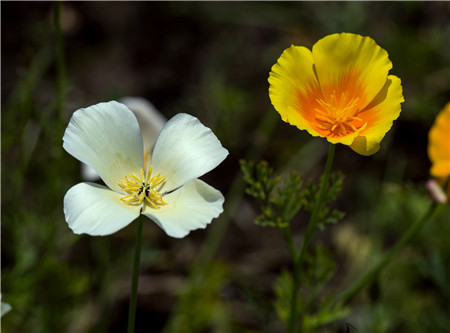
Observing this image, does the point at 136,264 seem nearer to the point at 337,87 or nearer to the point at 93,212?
the point at 93,212

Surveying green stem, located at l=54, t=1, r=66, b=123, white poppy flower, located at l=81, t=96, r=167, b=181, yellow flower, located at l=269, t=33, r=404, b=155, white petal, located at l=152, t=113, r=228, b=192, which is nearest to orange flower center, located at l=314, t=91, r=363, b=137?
yellow flower, located at l=269, t=33, r=404, b=155

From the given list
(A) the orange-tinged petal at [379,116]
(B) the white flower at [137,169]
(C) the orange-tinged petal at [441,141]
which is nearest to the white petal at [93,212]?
(B) the white flower at [137,169]

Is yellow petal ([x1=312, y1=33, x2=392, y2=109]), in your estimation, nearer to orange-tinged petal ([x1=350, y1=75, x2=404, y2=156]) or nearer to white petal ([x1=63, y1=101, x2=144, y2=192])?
orange-tinged petal ([x1=350, y1=75, x2=404, y2=156])

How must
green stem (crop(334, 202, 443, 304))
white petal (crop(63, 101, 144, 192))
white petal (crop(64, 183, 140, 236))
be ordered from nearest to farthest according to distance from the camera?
white petal (crop(64, 183, 140, 236)) → white petal (crop(63, 101, 144, 192)) → green stem (crop(334, 202, 443, 304))

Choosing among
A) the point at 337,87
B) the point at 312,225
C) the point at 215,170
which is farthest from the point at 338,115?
the point at 215,170

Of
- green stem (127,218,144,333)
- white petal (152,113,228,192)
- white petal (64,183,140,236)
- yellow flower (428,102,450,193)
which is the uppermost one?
yellow flower (428,102,450,193)

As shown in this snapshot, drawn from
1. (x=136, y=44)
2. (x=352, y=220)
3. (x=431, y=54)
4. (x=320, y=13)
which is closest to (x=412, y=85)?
(x=431, y=54)

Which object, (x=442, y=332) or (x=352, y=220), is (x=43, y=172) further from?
(x=442, y=332)
